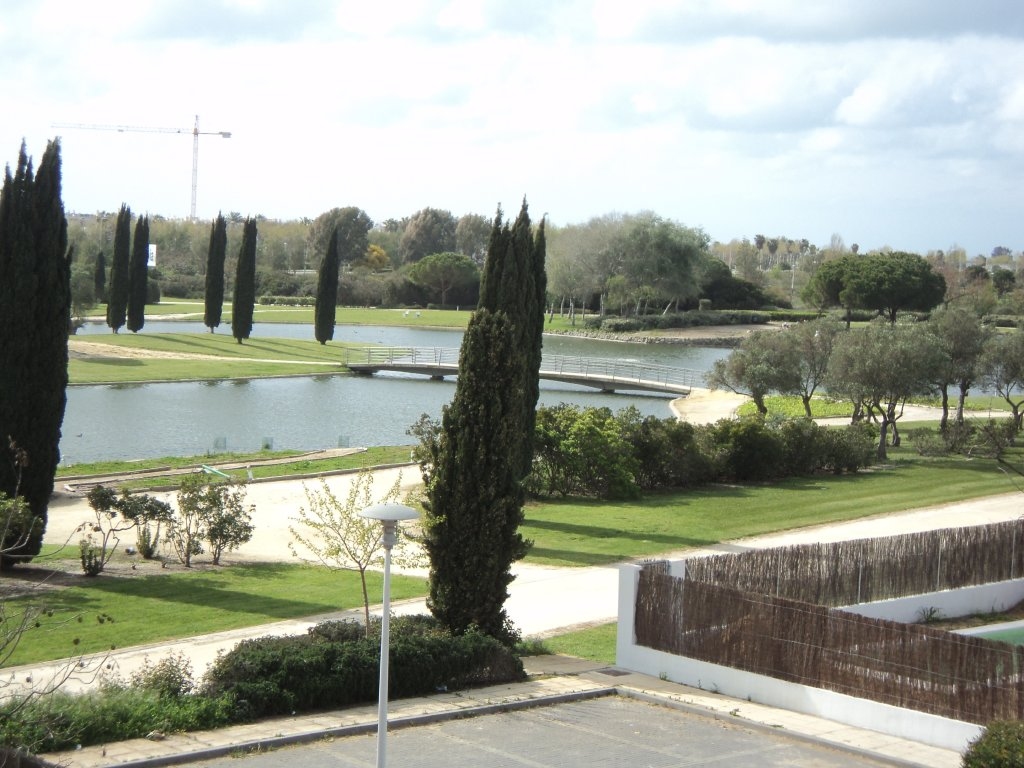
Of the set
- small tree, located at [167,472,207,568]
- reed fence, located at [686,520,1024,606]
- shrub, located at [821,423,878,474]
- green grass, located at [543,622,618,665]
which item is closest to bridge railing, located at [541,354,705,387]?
shrub, located at [821,423,878,474]

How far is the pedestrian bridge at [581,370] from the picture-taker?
62.2m

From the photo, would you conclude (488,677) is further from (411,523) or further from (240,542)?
(411,523)

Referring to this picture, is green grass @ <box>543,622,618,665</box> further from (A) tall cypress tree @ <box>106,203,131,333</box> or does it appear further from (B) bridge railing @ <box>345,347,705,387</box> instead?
(A) tall cypress tree @ <box>106,203,131,333</box>

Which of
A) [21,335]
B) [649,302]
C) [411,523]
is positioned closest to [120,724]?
[21,335]

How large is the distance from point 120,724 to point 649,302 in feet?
314

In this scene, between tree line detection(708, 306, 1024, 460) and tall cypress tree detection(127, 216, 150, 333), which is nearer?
tree line detection(708, 306, 1024, 460)

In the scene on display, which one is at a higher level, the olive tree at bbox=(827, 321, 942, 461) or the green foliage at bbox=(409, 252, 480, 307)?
the green foliage at bbox=(409, 252, 480, 307)

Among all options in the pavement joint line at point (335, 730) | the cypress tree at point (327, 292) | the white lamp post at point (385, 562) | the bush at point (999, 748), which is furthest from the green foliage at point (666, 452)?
the cypress tree at point (327, 292)

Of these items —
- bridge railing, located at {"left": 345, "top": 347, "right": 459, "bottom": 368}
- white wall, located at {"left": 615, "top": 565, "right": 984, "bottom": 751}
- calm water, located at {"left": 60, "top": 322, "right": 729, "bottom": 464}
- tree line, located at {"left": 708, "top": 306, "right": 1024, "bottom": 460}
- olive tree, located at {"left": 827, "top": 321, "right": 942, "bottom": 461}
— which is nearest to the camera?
white wall, located at {"left": 615, "top": 565, "right": 984, "bottom": 751}

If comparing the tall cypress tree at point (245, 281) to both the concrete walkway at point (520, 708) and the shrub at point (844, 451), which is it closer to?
the shrub at point (844, 451)

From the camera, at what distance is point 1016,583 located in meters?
20.4

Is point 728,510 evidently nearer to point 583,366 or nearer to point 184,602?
point 184,602

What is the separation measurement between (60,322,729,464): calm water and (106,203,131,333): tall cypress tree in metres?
15.1

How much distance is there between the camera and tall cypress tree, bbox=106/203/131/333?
223 ft
